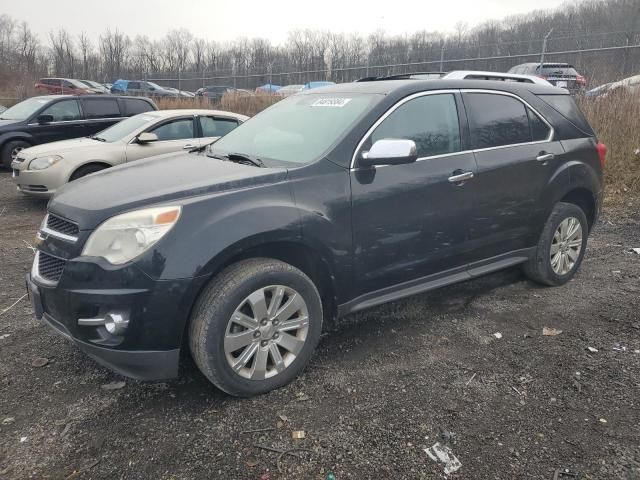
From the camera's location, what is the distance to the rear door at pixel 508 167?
3.74 m

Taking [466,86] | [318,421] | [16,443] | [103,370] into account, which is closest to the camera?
[16,443]

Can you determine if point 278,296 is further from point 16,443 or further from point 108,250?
point 16,443

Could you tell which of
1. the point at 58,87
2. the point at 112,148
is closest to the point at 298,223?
the point at 112,148

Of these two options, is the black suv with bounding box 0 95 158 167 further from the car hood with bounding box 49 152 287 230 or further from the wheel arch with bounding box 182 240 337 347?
the wheel arch with bounding box 182 240 337 347

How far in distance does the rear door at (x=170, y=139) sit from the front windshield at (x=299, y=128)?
4118 millimetres

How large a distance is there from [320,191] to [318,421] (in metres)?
1.32

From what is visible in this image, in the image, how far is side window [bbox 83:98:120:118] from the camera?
1031cm

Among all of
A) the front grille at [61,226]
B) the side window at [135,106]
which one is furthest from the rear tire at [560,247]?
the side window at [135,106]

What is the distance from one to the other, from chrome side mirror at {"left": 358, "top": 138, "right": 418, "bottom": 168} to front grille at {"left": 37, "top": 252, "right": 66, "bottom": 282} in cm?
187

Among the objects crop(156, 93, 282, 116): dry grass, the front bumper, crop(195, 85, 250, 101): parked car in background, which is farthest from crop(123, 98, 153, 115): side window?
the front bumper

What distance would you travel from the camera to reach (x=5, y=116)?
34.3ft

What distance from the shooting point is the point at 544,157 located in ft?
13.4

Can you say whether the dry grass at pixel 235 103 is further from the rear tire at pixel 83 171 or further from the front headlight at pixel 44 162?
the front headlight at pixel 44 162

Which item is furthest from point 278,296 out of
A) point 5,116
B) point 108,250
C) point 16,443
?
point 5,116
